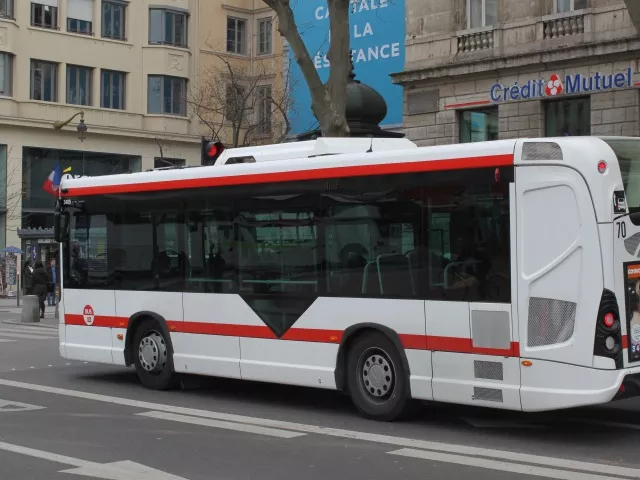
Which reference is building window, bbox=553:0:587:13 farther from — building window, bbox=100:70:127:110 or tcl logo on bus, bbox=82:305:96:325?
building window, bbox=100:70:127:110

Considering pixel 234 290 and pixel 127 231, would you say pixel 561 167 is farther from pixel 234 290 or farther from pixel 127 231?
pixel 127 231

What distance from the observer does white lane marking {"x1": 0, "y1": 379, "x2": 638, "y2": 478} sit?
8055mm

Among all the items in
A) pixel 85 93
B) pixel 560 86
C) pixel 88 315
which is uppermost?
pixel 85 93

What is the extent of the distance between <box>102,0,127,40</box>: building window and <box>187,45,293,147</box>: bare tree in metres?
4.37

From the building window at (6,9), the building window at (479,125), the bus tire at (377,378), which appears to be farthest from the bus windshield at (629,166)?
the building window at (6,9)

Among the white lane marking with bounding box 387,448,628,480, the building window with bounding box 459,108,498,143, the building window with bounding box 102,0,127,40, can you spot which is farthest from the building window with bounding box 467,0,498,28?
the building window with bounding box 102,0,127,40

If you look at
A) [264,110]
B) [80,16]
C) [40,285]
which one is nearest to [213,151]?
[40,285]

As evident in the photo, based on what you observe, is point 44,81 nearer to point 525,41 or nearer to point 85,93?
point 85,93

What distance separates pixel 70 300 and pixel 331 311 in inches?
199

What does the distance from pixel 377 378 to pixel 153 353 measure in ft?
12.6

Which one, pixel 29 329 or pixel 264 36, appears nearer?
pixel 29 329

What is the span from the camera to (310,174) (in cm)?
1105

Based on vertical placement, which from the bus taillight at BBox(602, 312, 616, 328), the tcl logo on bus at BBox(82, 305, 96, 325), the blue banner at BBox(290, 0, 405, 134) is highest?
the blue banner at BBox(290, 0, 405, 134)

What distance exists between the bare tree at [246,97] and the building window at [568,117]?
12.9m
